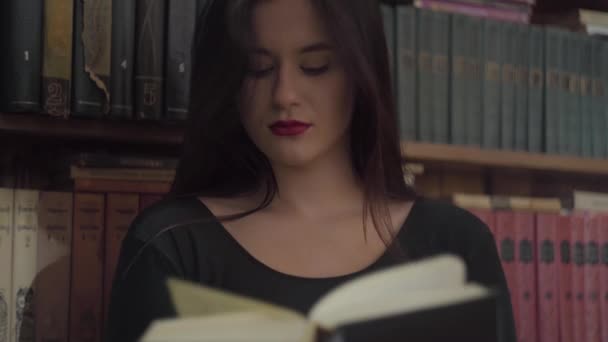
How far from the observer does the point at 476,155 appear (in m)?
1.34

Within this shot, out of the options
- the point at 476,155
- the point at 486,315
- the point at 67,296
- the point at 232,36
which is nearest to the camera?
the point at 486,315

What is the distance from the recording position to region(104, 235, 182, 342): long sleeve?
906 mm

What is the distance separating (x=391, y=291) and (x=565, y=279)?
3.15 ft

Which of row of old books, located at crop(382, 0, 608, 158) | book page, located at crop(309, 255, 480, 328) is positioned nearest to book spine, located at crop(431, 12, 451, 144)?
row of old books, located at crop(382, 0, 608, 158)

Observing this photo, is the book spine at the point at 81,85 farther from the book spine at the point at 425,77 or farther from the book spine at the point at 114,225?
the book spine at the point at 425,77

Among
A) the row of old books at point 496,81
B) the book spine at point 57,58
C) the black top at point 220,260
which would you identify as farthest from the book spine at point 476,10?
the book spine at point 57,58

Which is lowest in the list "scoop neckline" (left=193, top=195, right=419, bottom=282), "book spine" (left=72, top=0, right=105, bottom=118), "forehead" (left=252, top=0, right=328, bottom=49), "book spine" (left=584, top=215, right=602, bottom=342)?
"book spine" (left=584, top=215, right=602, bottom=342)

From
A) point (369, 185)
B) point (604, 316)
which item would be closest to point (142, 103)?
point (369, 185)

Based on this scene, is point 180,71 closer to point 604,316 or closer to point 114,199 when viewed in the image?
point 114,199

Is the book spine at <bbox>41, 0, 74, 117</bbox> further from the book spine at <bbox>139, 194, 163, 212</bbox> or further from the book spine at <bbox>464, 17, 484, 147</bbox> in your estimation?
the book spine at <bbox>464, 17, 484, 147</bbox>

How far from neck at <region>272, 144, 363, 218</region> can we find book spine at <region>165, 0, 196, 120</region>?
0.22m

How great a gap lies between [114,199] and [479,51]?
0.62 m

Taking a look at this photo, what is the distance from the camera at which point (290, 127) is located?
96 cm

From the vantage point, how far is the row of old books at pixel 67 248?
1.13 metres
